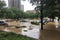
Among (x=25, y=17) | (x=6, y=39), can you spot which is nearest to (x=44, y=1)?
(x=6, y=39)

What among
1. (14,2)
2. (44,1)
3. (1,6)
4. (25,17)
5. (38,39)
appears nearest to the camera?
(38,39)

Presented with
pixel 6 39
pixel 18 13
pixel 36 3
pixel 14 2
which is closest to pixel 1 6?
pixel 36 3

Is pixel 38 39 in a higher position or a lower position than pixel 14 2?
lower

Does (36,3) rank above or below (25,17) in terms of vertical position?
above

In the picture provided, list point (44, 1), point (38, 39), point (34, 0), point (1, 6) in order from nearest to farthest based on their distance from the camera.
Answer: point (38, 39) < point (44, 1) < point (34, 0) < point (1, 6)

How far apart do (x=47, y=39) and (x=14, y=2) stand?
1621 inches

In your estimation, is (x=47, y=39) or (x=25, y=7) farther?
(x=25, y=7)

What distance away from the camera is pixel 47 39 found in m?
11.1

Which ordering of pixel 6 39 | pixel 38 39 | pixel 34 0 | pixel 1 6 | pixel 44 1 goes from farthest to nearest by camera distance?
1. pixel 1 6
2. pixel 34 0
3. pixel 44 1
4. pixel 38 39
5. pixel 6 39

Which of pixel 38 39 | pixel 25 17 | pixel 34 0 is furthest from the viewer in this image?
pixel 25 17

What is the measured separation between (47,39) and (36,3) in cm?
502

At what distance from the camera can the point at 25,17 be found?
129ft

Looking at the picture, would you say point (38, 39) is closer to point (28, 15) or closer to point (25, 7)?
point (28, 15)

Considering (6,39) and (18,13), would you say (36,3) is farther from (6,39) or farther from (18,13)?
(18,13)
